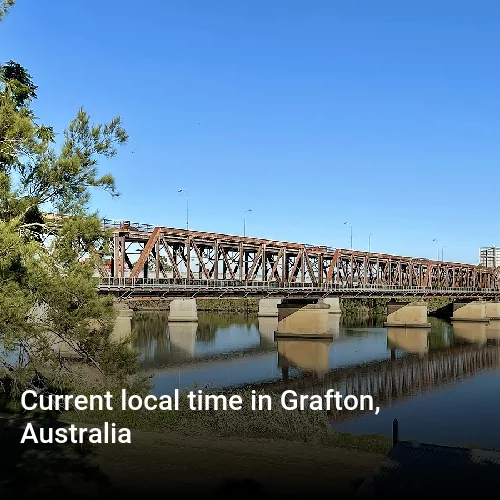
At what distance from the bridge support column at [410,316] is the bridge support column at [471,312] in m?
25.6

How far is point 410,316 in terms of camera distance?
10375cm

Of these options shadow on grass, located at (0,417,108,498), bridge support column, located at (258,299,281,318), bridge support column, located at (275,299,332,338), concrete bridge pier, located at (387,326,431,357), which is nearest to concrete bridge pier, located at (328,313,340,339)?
bridge support column, located at (275,299,332,338)

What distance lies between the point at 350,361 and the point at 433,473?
149ft

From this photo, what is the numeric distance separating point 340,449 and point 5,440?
11.2 metres

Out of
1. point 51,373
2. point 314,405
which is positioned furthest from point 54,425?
point 314,405

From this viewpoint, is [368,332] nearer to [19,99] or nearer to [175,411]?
[175,411]

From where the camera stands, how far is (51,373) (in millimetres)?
25750

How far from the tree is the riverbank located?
377 cm

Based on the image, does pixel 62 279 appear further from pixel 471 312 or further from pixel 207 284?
pixel 471 312

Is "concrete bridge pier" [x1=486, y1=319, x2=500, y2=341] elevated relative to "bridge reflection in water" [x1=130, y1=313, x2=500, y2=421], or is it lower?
lower

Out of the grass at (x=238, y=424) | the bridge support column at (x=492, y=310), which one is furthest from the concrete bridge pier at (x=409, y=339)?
the grass at (x=238, y=424)

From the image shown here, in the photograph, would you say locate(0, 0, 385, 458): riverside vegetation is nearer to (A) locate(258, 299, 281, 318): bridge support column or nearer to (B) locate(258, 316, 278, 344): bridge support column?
(B) locate(258, 316, 278, 344): bridge support column

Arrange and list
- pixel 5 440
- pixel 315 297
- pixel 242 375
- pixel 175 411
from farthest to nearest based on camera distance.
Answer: pixel 315 297 < pixel 242 375 < pixel 175 411 < pixel 5 440

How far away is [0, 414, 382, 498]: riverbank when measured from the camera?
51.8 ft
